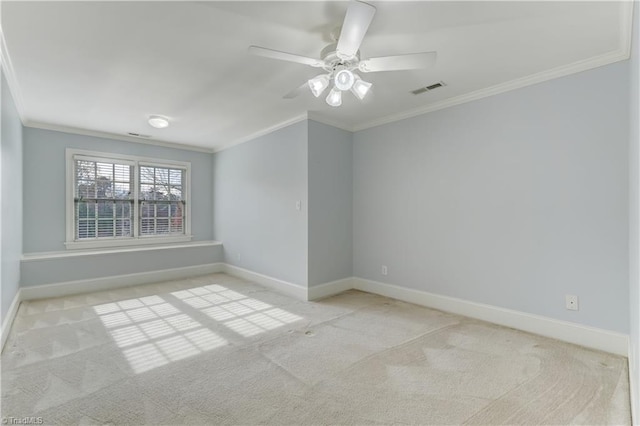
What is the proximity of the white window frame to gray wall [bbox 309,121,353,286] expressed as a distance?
3.07 m

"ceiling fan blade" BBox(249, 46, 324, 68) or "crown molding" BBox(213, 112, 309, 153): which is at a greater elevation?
"crown molding" BBox(213, 112, 309, 153)

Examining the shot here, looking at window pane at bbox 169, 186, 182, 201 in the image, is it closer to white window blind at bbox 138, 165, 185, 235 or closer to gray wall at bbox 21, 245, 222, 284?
white window blind at bbox 138, 165, 185, 235

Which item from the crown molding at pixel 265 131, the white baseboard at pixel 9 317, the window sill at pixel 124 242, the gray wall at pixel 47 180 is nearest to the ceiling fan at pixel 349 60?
the crown molding at pixel 265 131

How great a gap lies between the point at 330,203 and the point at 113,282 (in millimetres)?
3497

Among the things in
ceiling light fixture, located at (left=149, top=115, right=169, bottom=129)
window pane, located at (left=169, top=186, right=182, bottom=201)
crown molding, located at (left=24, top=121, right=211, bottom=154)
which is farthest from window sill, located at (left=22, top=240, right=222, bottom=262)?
ceiling light fixture, located at (left=149, top=115, right=169, bottom=129)

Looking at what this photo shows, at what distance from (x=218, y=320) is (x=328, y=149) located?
8.41 feet

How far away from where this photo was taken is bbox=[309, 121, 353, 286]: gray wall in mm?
3967

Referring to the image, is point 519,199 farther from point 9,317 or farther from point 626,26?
point 9,317

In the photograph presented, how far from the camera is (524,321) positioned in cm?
286

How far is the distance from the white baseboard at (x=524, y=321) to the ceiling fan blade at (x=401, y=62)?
8.19 feet

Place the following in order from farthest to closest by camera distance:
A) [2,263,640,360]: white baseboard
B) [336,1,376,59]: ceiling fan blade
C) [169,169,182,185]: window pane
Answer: [169,169,182,185]: window pane, [2,263,640,360]: white baseboard, [336,1,376,59]: ceiling fan blade

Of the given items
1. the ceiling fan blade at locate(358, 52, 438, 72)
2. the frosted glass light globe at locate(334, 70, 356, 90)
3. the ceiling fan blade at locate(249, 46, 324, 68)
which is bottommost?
the frosted glass light globe at locate(334, 70, 356, 90)

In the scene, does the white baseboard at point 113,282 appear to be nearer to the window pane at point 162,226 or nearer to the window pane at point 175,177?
the window pane at point 162,226

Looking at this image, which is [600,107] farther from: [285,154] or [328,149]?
[285,154]
